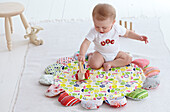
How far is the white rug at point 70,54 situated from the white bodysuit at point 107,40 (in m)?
0.25

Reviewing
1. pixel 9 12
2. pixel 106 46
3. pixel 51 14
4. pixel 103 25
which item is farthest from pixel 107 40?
pixel 51 14

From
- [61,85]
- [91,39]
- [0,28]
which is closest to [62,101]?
[61,85]

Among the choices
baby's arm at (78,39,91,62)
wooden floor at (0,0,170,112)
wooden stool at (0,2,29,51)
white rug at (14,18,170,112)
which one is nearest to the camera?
white rug at (14,18,170,112)

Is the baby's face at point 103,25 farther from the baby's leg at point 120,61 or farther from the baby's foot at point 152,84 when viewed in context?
the baby's foot at point 152,84

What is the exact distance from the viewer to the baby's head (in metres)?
1.44

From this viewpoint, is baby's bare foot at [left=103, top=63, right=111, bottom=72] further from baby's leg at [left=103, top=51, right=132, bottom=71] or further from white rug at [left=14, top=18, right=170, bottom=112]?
white rug at [left=14, top=18, right=170, bottom=112]

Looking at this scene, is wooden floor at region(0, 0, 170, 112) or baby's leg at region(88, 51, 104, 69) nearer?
baby's leg at region(88, 51, 104, 69)

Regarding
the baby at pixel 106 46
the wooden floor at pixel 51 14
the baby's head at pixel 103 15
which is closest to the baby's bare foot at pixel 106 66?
the baby at pixel 106 46

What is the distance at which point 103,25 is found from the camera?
1498 millimetres

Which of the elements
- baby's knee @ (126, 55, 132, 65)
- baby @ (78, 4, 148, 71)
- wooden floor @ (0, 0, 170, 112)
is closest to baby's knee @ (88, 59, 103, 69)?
baby @ (78, 4, 148, 71)

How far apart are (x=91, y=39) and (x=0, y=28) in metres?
0.98

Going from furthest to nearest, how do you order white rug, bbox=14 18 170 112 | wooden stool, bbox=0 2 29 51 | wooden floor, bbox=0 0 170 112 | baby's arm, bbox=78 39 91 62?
wooden stool, bbox=0 2 29 51
wooden floor, bbox=0 0 170 112
baby's arm, bbox=78 39 91 62
white rug, bbox=14 18 170 112

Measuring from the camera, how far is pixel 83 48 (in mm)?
1587

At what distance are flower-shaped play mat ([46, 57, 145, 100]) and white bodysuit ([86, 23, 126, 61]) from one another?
10cm
